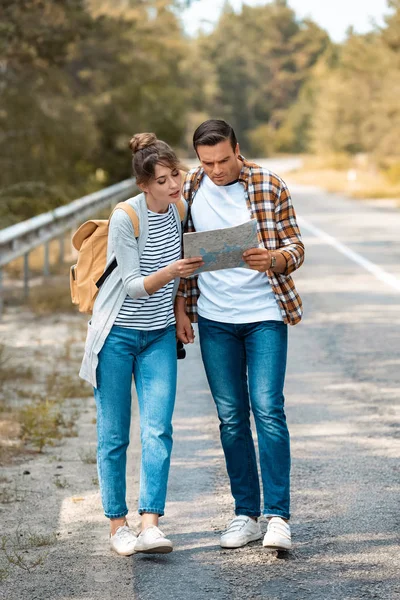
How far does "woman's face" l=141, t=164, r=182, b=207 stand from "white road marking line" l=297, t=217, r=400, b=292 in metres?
9.37

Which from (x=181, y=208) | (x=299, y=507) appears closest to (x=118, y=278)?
(x=181, y=208)

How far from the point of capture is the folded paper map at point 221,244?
4555 millimetres

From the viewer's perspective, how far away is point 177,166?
481 cm

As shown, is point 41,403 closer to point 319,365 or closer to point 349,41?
point 319,365

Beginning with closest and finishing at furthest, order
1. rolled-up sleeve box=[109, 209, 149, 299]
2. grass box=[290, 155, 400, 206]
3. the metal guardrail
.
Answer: rolled-up sleeve box=[109, 209, 149, 299], the metal guardrail, grass box=[290, 155, 400, 206]

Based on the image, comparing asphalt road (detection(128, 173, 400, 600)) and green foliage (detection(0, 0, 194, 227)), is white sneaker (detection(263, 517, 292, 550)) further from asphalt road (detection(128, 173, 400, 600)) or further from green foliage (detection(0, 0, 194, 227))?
green foliage (detection(0, 0, 194, 227))

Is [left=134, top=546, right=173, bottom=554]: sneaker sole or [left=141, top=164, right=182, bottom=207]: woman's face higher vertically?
[left=141, top=164, right=182, bottom=207]: woman's face

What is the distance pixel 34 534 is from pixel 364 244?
1546cm

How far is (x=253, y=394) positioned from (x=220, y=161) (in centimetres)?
102

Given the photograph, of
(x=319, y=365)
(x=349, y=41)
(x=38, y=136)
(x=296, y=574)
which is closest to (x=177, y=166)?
(x=296, y=574)

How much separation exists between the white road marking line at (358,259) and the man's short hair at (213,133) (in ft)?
30.6

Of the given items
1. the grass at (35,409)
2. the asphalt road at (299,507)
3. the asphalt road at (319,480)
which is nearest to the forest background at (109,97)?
the grass at (35,409)

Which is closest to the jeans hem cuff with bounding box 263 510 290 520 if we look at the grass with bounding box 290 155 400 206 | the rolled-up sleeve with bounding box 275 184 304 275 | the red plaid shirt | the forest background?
the red plaid shirt

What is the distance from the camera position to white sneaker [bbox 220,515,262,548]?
4.97m
